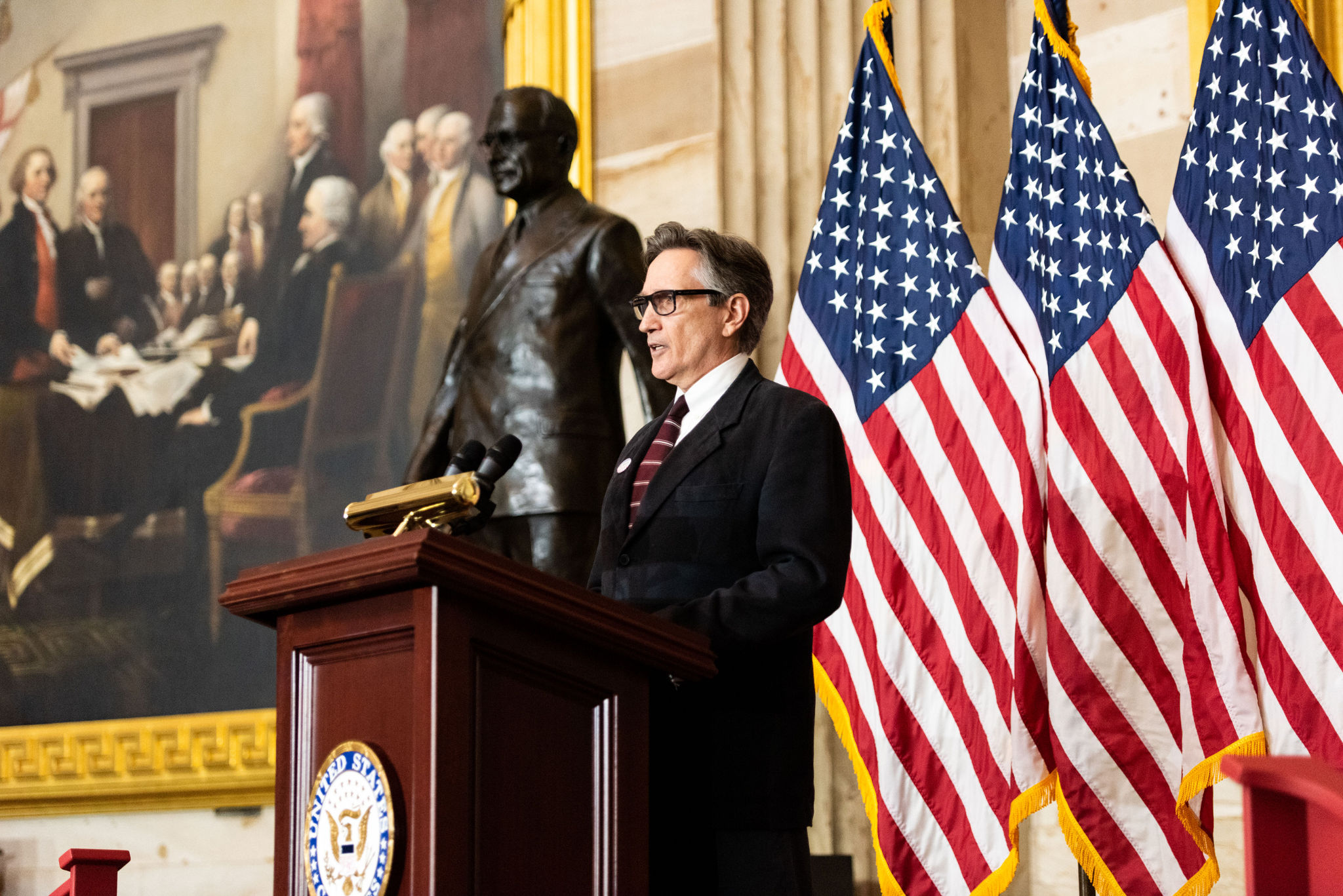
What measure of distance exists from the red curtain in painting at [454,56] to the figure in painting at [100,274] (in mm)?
1621

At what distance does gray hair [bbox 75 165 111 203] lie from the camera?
7.80 m

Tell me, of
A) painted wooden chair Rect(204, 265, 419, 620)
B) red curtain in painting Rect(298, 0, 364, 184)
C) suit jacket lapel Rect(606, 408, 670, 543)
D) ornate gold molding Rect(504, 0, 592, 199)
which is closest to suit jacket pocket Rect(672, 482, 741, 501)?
suit jacket lapel Rect(606, 408, 670, 543)

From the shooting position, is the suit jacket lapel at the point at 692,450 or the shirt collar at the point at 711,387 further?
the shirt collar at the point at 711,387

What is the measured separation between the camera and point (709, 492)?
8.80 ft

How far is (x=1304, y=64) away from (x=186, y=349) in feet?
16.3

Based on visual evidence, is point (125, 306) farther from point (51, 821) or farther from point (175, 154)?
point (51, 821)

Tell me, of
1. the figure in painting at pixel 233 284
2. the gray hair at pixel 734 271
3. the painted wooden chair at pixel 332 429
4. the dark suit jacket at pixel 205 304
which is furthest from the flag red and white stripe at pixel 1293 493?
the dark suit jacket at pixel 205 304

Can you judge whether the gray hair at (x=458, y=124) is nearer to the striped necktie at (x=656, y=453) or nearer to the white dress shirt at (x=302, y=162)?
the white dress shirt at (x=302, y=162)

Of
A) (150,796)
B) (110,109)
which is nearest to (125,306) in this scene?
(110,109)

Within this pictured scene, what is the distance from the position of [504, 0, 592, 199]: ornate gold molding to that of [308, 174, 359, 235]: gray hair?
3.16 feet

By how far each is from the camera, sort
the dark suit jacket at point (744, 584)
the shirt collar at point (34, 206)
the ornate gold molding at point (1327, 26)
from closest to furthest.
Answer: the dark suit jacket at point (744, 584), the ornate gold molding at point (1327, 26), the shirt collar at point (34, 206)

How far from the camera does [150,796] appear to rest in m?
6.82

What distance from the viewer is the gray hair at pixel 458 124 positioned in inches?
271

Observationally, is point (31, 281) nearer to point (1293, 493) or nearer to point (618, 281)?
point (618, 281)
